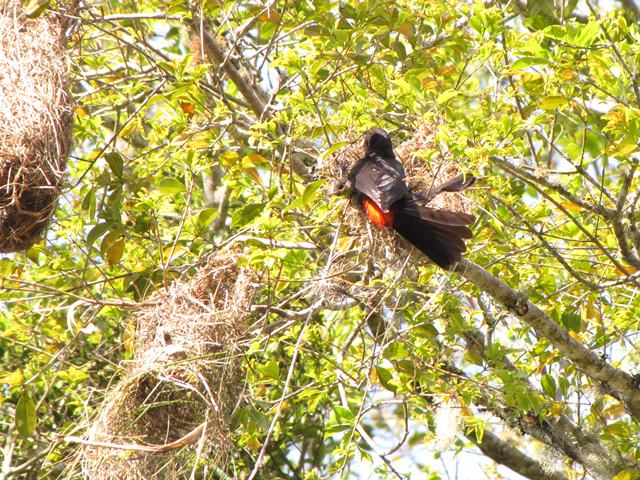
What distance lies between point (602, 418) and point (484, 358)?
0.74m

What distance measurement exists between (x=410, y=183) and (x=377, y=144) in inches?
8.2

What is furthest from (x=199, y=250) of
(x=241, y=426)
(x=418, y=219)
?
(x=418, y=219)

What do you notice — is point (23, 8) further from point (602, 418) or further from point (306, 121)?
point (602, 418)

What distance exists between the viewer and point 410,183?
3357 millimetres

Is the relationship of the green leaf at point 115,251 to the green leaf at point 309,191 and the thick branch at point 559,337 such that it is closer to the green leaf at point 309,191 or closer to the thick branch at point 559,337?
the green leaf at point 309,191

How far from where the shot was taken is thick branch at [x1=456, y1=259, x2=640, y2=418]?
3.34 meters

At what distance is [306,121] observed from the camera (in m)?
3.49

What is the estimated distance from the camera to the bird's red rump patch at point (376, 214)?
10.2ft

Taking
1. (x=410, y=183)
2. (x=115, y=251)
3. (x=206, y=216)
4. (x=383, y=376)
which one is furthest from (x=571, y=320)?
(x=115, y=251)

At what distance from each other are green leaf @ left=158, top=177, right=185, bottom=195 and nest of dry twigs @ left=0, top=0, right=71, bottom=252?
0.42 meters

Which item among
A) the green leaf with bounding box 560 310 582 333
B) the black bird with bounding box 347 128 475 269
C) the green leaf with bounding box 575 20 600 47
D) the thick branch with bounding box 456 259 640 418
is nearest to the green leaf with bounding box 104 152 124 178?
the black bird with bounding box 347 128 475 269

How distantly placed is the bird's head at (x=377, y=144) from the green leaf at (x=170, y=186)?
2.74 ft

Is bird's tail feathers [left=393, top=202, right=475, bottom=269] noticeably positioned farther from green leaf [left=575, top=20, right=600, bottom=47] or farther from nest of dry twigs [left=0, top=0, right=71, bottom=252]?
nest of dry twigs [left=0, top=0, right=71, bottom=252]

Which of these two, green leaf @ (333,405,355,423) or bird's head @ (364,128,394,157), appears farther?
green leaf @ (333,405,355,423)
